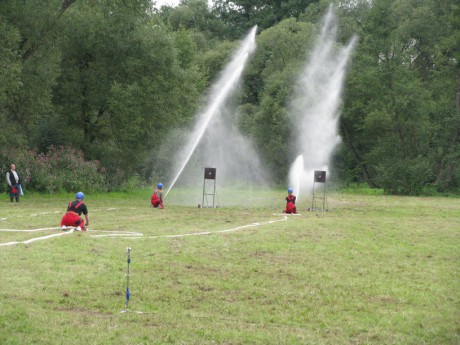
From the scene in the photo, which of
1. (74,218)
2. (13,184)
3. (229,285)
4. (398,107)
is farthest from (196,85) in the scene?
(229,285)

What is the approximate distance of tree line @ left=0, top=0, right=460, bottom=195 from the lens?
36.7 meters

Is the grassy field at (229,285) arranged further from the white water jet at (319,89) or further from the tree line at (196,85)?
the white water jet at (319,89)

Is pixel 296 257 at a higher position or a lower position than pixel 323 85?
lower

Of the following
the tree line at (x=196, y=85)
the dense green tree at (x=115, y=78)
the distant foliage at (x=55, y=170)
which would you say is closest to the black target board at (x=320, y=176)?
the dense green tree at (x=115, y=78)

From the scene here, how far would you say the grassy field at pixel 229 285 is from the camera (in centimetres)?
865

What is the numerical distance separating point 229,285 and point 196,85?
46.5 metres

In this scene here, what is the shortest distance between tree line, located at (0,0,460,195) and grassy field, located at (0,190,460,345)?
57.3 feet

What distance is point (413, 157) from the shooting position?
175 feet

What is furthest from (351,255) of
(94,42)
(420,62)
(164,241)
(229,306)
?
(420,62)

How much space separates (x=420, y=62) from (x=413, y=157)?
45.5ft

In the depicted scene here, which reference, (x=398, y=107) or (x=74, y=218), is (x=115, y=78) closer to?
(x=74, y=218)

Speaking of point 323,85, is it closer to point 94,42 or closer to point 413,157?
point 413,157

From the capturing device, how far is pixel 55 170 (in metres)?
35.7

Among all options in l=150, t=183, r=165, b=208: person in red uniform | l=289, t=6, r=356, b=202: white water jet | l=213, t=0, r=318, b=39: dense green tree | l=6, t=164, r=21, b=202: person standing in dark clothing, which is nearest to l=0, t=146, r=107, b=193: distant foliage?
l=6, t=164, r=21, b=202: person standing in dark clothing
